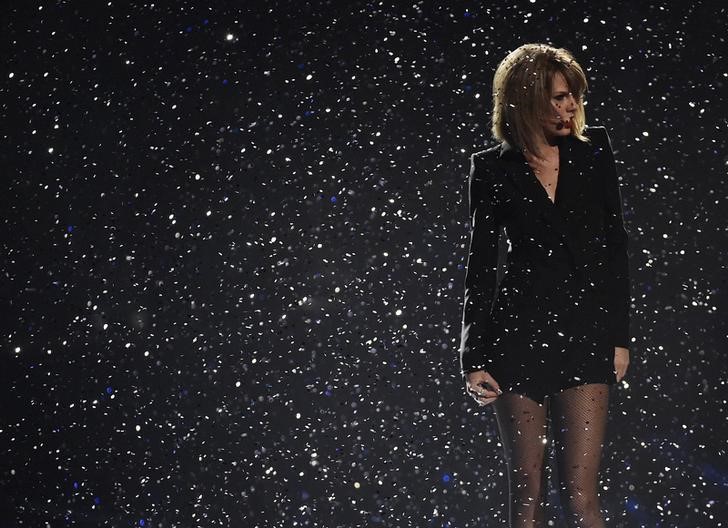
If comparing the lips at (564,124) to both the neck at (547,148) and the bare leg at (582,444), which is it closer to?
the neck at (547,148)

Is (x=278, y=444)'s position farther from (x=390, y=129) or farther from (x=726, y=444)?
(x=726, y=444)

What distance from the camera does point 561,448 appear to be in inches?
42.6

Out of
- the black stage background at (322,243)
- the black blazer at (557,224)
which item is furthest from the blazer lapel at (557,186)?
the black stage background at (322,243)

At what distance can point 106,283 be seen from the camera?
178 cm

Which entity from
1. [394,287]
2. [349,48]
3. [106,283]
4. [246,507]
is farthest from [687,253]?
[106,283]

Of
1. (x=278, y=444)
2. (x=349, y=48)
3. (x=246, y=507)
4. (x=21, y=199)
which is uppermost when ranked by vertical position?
(x=349, y=48)

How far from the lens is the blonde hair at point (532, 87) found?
3.55 feet

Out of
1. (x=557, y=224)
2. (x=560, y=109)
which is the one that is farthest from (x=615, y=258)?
(x=560, y=109)

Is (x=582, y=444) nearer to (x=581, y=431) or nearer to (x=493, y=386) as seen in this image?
(x=581, y=431)

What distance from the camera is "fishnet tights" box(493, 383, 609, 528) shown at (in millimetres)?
1068

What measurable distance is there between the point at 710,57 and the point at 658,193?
246 mm

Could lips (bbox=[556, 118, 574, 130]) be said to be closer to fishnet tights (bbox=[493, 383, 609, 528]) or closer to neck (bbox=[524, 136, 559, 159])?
neck (bbox=[524, 136, 559, 159])

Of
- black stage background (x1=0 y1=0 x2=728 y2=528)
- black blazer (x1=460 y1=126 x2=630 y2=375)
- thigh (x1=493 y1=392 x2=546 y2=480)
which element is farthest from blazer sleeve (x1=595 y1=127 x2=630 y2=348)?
black stage background (x1=0 y1=0 x2=728 y2=528)

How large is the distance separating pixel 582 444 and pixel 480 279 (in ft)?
0.77
